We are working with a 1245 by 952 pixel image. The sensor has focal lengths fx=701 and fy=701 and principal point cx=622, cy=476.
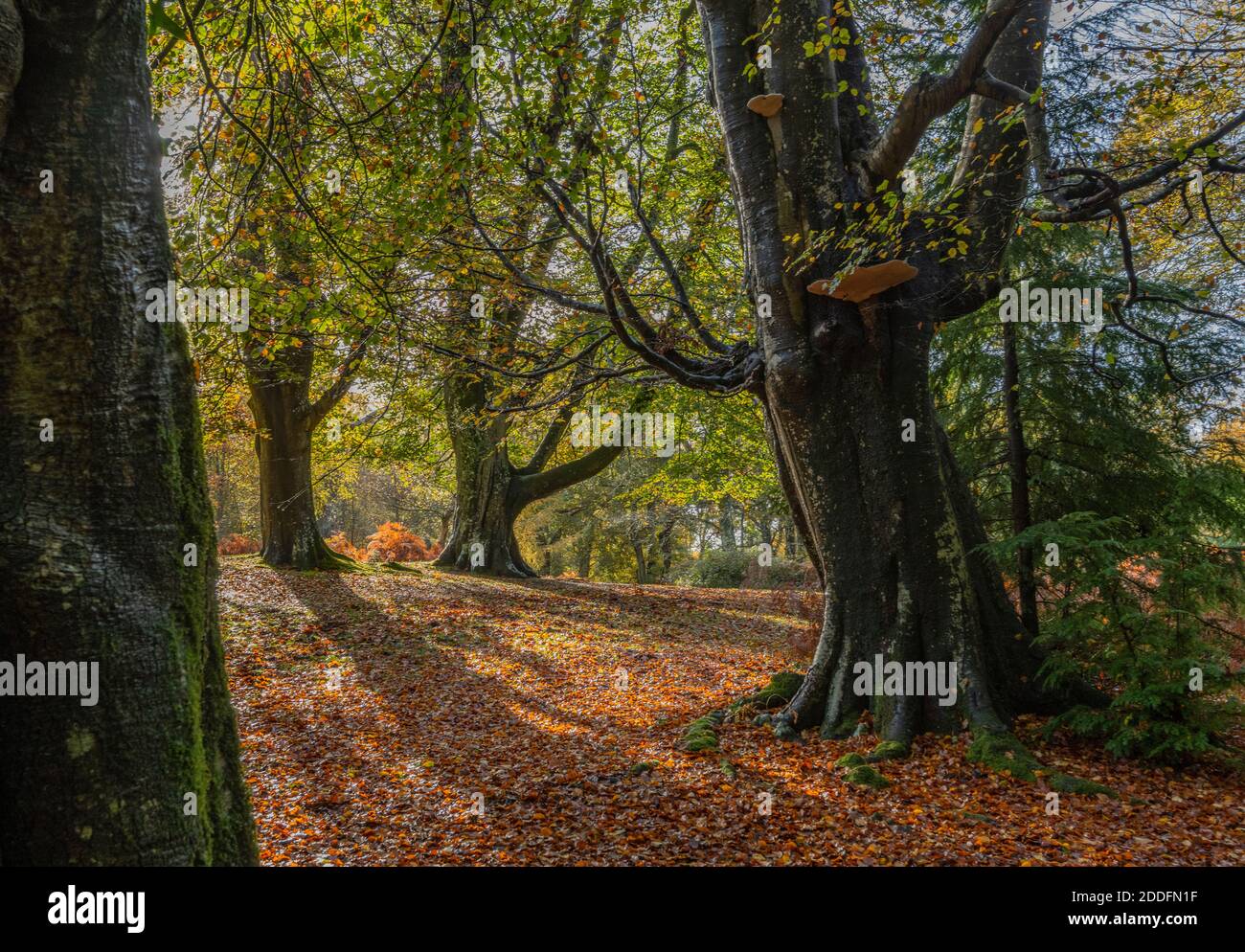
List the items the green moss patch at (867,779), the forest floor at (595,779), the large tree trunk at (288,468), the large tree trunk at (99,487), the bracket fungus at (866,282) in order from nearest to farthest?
the large tree trunk at (99,487) → the forest floor at (595,779) → the green moss patch at (867,779) → the bracket fungus at (866,282) → the large tree trunk at (288,468)

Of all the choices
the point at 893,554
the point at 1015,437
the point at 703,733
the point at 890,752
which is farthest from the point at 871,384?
the point at 703,733

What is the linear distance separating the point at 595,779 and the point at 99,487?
14.4ft

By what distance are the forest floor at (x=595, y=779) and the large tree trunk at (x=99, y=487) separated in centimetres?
248

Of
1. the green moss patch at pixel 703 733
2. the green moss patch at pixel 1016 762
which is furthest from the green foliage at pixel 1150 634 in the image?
the green moss patch at pixel 703 733

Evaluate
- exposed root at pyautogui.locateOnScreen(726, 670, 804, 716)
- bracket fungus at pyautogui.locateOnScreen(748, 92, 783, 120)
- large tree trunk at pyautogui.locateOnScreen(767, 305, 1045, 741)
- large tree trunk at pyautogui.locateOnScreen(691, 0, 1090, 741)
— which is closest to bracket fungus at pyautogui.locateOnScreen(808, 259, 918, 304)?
large tree trunk at pyautogui.locateOnScreen(691, 0, 1090, 741)

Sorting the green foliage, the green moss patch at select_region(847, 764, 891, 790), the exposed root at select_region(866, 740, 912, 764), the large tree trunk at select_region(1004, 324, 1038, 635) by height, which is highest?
the large tree trunk at select_region(1004, 324, 1038, 635)

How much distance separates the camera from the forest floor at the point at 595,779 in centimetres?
436

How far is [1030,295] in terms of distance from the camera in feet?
21.1

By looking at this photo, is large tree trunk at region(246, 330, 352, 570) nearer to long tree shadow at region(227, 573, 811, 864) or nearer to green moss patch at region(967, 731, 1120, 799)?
long tree shadow at region(227, 573, 811, 864)

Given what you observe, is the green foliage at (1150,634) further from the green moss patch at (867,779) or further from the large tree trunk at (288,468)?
the large tree trunk at (288,468)

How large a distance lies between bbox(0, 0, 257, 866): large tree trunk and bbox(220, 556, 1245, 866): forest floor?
97.7 inches

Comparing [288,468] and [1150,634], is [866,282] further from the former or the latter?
[288,468]

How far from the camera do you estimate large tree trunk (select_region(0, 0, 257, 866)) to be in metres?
2.23
